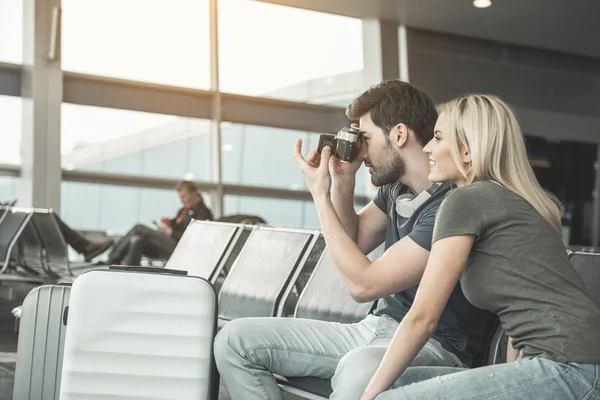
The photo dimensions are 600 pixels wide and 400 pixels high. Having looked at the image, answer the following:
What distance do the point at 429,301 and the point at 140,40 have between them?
10.7 m

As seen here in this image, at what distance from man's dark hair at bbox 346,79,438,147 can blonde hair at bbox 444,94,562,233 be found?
602 millimetres

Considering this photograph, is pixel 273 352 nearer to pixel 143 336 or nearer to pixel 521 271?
pixel 143 336

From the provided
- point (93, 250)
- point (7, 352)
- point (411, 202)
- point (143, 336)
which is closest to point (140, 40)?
point (93, 250)

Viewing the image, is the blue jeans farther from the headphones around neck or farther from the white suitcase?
the white suitcase

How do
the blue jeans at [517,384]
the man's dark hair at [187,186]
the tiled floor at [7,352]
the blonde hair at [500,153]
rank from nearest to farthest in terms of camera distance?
the blue jeans at [517,384] → the blonde hair at [500,153] → the tiled floor at [7,352] → the man's dark hair at [187,186]

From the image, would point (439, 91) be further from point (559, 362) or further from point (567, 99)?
point (559, 362)

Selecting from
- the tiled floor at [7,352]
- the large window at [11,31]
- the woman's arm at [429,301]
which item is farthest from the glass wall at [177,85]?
the woman's arm at [429,301]

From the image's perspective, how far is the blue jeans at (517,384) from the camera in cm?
173

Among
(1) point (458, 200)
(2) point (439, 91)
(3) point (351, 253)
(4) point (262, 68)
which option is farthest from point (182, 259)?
(2) point (439, 91)

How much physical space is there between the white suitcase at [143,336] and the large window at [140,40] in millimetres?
9487

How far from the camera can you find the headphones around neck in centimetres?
240

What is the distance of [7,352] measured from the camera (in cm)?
516

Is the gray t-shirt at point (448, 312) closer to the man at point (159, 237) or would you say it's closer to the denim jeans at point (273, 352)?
the denim jeans at point (273, 352)

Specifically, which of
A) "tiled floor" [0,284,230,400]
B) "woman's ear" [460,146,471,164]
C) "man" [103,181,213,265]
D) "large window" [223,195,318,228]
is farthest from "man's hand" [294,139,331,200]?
"large window" [223,195,318,228]
